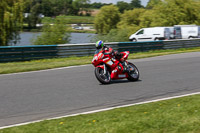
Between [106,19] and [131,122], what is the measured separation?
60075 millimetres

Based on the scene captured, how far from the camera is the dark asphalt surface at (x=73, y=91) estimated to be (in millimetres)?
7445

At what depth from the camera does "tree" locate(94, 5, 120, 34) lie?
2516 inches

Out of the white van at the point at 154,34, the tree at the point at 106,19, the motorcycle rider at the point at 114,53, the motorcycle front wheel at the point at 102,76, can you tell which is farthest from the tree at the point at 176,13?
the motorcycle front wheel at the point at 102,76

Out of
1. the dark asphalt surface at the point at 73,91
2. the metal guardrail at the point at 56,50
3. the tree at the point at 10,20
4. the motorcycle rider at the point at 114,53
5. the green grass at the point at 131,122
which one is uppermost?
the tree at the point at 10,20

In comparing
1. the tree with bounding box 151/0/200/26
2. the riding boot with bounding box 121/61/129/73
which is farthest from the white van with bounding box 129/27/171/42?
the riding boot with bounding box 121/61/129/73

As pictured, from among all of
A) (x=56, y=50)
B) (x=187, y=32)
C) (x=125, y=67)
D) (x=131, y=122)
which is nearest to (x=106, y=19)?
(x=187, y=32)

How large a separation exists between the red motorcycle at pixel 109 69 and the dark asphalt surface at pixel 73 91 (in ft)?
0.82

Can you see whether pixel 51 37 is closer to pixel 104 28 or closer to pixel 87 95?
pixel 87 95

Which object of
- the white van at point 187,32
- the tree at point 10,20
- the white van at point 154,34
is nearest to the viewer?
the tree at point 10,20

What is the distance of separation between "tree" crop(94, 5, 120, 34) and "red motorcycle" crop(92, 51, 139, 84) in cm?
5196

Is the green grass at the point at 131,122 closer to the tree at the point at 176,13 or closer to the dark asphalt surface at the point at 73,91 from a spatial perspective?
the dark asphalt surface at the point at 73,91

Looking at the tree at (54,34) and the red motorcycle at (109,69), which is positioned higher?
the tree at (54,34)

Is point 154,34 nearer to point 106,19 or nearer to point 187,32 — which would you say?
point 187,32

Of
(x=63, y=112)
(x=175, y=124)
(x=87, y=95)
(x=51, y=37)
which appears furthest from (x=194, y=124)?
(x=51, y=37)
